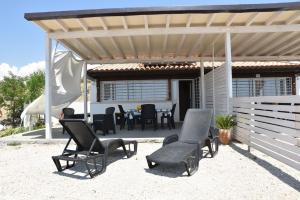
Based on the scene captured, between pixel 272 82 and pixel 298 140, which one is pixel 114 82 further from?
pixel 298 140

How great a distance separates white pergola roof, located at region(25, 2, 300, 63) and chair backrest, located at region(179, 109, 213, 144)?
271 cm

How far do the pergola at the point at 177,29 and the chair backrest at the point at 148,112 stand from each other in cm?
242

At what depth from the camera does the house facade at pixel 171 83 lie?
16.4 metres

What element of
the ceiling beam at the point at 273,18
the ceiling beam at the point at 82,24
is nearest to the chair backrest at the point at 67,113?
the ceiling beam at the point at 82,24

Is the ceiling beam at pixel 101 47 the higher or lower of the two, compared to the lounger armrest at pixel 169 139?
higher

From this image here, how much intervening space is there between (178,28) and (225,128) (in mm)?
3332

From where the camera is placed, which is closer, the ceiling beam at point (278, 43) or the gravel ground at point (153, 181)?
the gravel ground at point (153, 181)

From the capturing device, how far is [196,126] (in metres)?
7.04

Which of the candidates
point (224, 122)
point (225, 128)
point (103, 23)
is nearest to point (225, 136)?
point (225, 128)

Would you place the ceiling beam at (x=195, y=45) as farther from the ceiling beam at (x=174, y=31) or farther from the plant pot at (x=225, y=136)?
the plant pot at (x=225, y=136)

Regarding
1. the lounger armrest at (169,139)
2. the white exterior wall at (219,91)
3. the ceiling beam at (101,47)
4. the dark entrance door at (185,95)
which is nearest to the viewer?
the lounger armrest at (169,139)

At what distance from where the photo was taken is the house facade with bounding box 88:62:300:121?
16.4 metres

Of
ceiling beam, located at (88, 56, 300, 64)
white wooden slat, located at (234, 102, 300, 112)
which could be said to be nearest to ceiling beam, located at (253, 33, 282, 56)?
ceiling beam, located at (88, 56, 300, 64)

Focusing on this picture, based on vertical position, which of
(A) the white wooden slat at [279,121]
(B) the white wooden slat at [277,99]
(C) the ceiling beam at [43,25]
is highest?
(C) the ceiling beam at [43,25]
